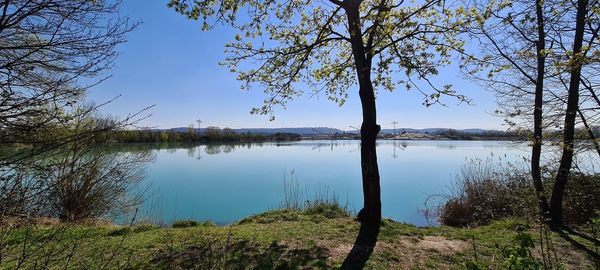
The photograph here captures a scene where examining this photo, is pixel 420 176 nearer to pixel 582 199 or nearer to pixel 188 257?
pixel 582 199

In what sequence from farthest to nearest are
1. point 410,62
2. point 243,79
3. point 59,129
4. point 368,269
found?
point 243,79 < point 410,62 < point 368,269 < point 59,129

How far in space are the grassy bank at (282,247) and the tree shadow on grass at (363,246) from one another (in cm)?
10

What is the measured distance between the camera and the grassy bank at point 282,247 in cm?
440

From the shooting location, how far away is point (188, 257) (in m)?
4.61

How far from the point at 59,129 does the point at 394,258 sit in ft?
14.7

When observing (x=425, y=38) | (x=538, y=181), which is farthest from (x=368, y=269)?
(x=538, y=181)

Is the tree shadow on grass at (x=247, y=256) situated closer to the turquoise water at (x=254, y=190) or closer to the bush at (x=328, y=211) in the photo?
the bush at (x=328, y=211)

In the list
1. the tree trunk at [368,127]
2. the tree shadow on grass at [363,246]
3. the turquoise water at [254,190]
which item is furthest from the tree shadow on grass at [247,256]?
the turquoise water at [254,190]

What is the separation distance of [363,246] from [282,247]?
1228 mm

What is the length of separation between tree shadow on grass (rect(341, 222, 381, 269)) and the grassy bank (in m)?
0.10

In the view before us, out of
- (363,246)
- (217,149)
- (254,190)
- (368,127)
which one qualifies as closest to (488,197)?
(368,127)

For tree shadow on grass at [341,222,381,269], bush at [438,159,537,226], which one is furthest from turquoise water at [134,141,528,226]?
tree shadow on grass at [341,222,381,269]

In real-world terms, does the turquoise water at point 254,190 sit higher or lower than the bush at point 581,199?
lower

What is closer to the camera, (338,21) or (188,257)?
(188,257)
